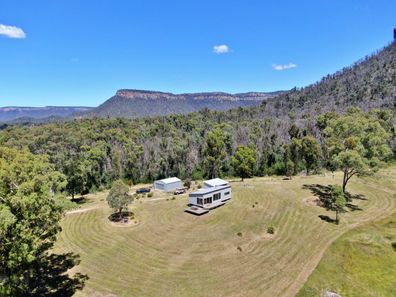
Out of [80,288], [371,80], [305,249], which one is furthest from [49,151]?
[371,80]

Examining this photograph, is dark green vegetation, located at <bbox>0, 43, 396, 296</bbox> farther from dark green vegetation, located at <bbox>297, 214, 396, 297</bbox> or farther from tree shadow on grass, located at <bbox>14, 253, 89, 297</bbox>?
dark green vegetation, located at <bbox>297, 214, 396, 297</bbox>

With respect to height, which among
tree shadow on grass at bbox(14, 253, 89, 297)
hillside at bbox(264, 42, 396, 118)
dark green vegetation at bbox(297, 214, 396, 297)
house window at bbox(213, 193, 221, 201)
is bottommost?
tree shadow on grass at bbox(14, 253, 89, 297)

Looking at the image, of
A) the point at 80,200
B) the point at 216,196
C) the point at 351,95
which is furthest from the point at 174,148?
the point at 351,95

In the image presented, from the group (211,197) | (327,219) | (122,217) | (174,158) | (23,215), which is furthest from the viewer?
(174,158)

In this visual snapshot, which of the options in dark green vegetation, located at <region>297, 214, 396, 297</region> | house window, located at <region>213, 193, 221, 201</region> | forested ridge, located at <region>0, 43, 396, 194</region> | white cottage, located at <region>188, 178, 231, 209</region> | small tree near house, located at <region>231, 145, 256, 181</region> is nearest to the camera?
dark green vegetation, located at <region>297, 214, 396, 297</region>

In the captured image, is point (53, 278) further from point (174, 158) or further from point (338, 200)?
point (174, 158)

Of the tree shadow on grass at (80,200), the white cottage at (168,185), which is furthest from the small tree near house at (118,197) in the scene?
the white cottage at (168,185)

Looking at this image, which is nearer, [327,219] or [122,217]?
[327,219]

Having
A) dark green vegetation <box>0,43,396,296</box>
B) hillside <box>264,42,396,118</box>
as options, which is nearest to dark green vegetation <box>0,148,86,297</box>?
dark green vegetation <box>0,43,396,296</box>
